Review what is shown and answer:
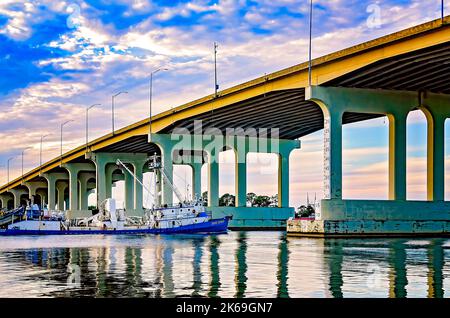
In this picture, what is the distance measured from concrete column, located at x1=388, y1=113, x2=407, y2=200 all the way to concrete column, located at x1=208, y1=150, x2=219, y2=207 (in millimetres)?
47052

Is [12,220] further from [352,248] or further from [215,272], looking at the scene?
[215,272]

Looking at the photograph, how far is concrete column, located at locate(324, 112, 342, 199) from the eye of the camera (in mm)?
66875

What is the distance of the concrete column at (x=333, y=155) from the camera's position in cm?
6688

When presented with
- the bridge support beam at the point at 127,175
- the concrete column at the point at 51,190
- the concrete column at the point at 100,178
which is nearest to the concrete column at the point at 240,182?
the bridge support beam at the point at 127,175

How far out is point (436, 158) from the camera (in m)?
72.6

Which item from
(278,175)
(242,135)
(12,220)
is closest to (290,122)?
(242,135)

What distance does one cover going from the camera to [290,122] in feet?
319

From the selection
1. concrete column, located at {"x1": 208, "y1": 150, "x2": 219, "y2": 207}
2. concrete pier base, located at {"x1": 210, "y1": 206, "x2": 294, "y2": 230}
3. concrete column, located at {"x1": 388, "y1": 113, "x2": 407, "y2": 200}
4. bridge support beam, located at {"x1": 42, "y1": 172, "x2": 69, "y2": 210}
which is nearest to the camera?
concrete column, located at {"x1": 388, "y1": 113, "x2": 407, "y2": 200}

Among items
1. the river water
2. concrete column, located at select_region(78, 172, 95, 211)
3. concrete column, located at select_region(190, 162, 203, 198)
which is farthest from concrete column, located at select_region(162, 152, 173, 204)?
concrete column, located at select_region(78, 172, 95, 211)

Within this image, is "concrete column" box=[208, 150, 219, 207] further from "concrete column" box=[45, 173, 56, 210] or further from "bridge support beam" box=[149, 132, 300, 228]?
"concrete column" box=[45, 173, 56, 210]

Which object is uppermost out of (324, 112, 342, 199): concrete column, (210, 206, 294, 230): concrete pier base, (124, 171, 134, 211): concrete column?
(324, 112, 342, 199): concrete column

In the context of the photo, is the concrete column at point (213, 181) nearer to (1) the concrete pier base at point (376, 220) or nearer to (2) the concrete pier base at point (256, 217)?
(2) the concrete pier base at point (256, 217)

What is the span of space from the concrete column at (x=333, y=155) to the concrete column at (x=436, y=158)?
395 inches

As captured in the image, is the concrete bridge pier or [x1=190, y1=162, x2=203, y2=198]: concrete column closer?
the concrete bridge pier
